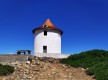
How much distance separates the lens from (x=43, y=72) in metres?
23.8

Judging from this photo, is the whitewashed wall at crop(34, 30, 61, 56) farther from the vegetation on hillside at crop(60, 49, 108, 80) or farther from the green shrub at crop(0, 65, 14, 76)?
the green shrub at crop(0, 65, 14, 76)

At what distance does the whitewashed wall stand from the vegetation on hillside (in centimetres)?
674

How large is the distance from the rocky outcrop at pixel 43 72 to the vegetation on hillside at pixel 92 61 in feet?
2.78

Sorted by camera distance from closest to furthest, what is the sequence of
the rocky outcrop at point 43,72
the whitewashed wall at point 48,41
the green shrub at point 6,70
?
the rocky outcrop at point 43,72
the green shrub at point 6,70
the whitewashed wall at point 48,41

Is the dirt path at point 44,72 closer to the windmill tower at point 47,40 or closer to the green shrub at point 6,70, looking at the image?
the green shrub at point 6,70

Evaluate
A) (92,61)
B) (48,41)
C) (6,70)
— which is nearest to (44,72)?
(6,70)

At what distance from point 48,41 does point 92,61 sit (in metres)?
10.5

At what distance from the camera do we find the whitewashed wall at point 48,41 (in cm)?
3712

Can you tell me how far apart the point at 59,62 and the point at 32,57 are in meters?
2.99

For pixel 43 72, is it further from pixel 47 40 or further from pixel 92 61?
pixel 47 40

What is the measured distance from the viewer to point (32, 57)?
29859 mm

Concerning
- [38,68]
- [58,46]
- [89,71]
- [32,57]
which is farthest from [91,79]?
[58,46]

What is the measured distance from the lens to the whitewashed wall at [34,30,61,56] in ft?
122

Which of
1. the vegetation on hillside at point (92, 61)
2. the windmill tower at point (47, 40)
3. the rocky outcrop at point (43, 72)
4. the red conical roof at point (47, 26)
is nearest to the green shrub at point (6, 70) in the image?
the rocky outcrop at point (43, 72)
